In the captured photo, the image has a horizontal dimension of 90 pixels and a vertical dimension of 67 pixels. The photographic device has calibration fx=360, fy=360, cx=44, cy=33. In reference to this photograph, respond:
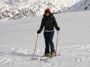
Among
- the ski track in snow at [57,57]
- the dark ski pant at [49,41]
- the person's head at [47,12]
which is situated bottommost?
the ski track in snow at [57,57]

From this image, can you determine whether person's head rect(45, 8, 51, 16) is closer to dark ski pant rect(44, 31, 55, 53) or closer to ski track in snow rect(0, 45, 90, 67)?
dark ski pant rect(44, 31, 55, 53)

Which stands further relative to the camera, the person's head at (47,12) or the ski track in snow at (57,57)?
the person's head at (47,12)

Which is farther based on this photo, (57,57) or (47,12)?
(47,12)

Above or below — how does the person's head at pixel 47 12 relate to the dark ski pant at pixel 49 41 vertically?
above

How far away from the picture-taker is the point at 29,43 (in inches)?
708

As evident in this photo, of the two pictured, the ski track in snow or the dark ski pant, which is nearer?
the ski track in snow

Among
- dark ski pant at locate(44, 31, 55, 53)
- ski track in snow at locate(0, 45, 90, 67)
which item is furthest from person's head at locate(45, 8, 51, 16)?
ski track in snow at locate(0, 45, 90, 67)

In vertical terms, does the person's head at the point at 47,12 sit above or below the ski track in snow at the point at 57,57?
above

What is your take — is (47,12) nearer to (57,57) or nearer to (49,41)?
(49,41)

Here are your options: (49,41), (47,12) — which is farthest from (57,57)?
(47,12)

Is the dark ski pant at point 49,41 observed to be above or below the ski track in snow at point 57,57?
above

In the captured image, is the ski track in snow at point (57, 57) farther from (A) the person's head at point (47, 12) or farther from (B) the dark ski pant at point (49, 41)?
(A) the person's head at point (47, 12)

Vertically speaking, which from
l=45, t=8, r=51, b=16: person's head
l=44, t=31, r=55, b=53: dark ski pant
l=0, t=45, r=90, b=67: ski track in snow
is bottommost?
l=0, t=45, r=90, b=67: ski track in snow

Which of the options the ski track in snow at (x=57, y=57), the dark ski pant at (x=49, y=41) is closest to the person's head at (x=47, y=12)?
the dark ski pant at (x=49, y=41)
